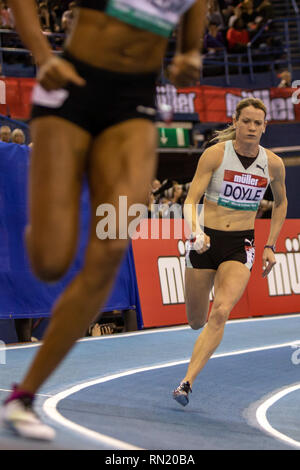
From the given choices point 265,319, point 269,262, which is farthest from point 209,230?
point 265,319

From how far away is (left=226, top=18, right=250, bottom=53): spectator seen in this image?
21.6 m

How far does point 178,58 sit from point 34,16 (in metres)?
0.68

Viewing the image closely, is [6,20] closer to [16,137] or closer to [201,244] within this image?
[16,137]

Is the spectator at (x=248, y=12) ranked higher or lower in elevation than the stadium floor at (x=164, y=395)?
higher

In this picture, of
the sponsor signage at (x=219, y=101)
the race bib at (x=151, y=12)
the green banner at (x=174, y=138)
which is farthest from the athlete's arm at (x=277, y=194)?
the green banner at (x=174, y=138)

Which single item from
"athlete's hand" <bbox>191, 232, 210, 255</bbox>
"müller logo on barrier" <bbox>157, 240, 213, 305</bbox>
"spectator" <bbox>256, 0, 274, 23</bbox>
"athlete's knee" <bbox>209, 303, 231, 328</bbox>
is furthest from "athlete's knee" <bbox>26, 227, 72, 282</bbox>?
"spectator" <bbox>256, 0, 274, 23</bbox>

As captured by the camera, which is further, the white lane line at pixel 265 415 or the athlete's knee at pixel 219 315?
the athlete's knee at pixel 219 315

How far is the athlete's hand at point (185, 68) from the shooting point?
326 cm

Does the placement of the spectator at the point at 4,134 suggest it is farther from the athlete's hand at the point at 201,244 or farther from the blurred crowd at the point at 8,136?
the athlete's hand at the point at 201,244

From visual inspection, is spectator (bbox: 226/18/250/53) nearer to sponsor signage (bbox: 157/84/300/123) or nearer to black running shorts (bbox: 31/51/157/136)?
sponsor signage (bbox: 157/84/300/123)

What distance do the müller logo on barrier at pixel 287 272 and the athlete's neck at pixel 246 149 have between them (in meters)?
6.83

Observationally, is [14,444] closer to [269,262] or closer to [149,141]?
[149,141]

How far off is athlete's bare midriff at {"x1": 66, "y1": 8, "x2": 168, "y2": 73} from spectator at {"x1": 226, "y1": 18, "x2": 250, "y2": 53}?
19.2 m

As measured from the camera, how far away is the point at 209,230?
6.09 m
